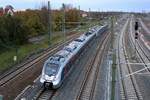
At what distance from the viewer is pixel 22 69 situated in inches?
1801

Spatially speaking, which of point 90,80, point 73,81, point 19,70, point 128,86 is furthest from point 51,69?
point 19,70

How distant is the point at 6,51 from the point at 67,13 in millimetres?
64801

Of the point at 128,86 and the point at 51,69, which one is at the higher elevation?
the point at 51,69

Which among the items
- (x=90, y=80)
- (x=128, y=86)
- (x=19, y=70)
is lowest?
(x=128, y=86)

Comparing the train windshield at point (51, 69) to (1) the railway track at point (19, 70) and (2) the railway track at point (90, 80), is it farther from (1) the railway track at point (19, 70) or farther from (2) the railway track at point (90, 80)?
(1) the railway track at point (19, 70)

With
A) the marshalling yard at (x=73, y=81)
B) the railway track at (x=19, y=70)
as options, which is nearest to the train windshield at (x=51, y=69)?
the marshalling yard at (x=73, y=81)

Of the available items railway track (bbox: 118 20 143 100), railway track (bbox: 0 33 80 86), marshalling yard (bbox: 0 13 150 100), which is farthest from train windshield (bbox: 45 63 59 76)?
railway track (bbox: 118 20 143 100)

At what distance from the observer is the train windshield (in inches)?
1420

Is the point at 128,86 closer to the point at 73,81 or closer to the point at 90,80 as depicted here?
the point at 90,80

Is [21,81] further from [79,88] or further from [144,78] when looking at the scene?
[144,78]

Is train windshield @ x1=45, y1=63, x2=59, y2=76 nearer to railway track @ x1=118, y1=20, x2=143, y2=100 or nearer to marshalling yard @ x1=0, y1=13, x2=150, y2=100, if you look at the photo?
marshalling yard @ x1=0, y1=13, x2=150, y2=100

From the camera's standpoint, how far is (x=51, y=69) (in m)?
36.5

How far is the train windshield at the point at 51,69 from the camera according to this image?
3606 cm

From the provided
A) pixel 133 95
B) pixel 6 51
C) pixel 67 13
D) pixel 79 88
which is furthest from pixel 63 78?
pixel 67 13
